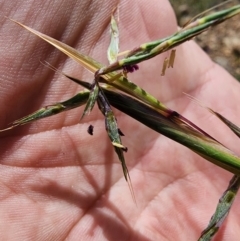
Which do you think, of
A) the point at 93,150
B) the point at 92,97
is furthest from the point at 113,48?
the point at 93,150

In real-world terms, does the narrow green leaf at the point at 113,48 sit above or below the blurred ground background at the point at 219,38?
below

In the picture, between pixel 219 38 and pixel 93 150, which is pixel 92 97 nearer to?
pixel 93 150

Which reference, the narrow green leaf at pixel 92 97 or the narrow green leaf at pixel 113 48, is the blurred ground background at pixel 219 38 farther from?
the narrow green leaf at pixel 92 97

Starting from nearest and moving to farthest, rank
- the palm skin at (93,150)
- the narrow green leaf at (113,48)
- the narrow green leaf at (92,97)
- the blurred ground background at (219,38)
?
the narrow green leaf at (92,97) < the narrow green leaf at (113,48) < the palm skin at (93,150) < the blurred ground background at (219,38)

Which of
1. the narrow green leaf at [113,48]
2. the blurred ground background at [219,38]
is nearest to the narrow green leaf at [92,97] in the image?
the narrow green leaf at [113,48]

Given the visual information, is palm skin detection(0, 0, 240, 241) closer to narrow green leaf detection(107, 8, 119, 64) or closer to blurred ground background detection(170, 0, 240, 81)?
narrow green leaf detection(107, 8, 119, 64)

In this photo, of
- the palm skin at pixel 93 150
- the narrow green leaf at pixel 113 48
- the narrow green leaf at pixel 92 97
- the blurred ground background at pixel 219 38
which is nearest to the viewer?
the narrow green leaf at pixel 92 97

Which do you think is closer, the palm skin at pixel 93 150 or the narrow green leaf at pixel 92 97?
Answer: the narrow green leaf at pixel 92 97
